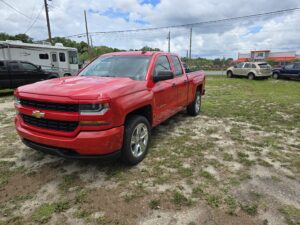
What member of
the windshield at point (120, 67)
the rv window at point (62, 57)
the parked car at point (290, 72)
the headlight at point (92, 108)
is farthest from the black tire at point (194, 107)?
the parked car at point (290, 72)

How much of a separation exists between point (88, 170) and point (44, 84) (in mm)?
1444

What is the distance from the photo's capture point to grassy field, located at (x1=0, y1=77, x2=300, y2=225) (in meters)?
2.50

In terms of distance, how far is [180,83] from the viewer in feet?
17.4

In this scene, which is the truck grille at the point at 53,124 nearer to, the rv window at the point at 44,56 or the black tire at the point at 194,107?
the black tire at the point at 194,107

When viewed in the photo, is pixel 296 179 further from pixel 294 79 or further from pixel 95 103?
pixel 294 79

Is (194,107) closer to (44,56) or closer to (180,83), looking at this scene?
(180,83)

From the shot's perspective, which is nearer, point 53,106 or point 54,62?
point 53,106

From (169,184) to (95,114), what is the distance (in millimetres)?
1357

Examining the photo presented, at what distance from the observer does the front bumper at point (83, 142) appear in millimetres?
2881

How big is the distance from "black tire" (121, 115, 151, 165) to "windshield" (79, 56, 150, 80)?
31.8 inches

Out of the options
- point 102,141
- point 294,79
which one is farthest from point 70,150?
point 294,79

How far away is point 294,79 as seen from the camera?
1927 centimetres

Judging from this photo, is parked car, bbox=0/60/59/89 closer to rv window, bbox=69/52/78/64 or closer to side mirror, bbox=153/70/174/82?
rv window, bbox=69/52/78/64

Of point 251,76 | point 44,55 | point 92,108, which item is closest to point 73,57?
point 44,55
